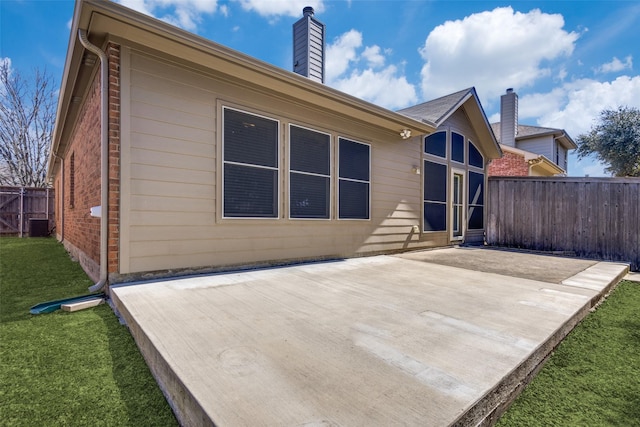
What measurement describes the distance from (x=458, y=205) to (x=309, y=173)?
17.9 ft

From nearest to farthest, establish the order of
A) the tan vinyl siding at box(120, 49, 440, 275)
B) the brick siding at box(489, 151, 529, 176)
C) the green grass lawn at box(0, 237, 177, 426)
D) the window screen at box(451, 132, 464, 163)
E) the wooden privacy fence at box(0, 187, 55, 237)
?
the green grass lawn at box(0, 237, 177, 426) < the tan vinyl siding at box(120, 49, 440, 275) < the window screen at box(451, 132, 464, 163) < the wooden privacy fence at box(0, 187, 55, 237) < the brick siding at box(489, 151, 529, 176)

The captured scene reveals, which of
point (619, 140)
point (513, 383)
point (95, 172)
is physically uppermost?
point (619, 140)

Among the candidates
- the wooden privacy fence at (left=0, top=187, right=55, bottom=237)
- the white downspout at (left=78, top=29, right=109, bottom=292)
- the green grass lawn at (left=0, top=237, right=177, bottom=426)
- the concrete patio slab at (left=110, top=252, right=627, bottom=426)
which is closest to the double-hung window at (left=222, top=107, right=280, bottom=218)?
the concrete patio slab at (left=110, top=252, right=627, bottom=426)

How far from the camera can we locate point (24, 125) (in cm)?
1794

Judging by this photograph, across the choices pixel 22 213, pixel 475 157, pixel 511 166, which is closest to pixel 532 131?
pixel 511 166

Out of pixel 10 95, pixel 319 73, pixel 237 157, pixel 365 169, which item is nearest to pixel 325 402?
pixel 237 157

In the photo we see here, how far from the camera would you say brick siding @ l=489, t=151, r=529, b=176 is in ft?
42.1

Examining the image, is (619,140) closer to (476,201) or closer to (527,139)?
(527,139)

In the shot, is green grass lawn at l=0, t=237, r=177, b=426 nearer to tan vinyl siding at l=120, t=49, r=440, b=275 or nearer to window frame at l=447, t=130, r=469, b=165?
tan vinyl siding at l=120, t=49, r=440, b=275

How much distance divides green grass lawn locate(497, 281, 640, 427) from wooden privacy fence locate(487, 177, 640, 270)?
5605mm

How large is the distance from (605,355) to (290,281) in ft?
9.84

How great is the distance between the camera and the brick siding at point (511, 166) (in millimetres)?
12819

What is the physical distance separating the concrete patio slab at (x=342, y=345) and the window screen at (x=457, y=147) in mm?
5487

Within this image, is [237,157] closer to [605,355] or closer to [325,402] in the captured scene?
[325,402]
